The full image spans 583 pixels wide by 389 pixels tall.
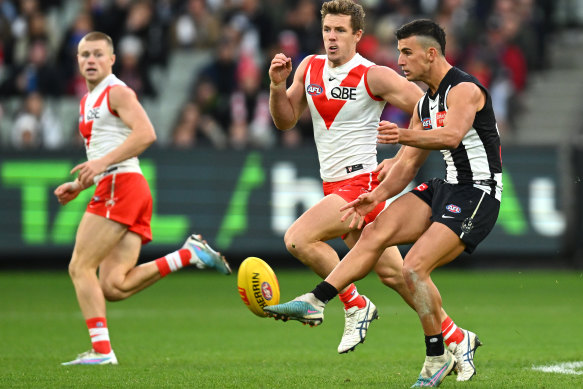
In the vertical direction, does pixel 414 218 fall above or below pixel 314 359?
above

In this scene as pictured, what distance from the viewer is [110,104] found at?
8.89 metres

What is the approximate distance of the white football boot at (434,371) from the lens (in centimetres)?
715

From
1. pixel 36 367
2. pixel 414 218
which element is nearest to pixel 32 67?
pixel 36 367

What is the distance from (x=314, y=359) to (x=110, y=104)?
2695 mm

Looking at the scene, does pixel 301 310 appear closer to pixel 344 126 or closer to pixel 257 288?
pixel 257 288

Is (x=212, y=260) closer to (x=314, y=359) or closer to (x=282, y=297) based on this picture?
(x=314, y=359)

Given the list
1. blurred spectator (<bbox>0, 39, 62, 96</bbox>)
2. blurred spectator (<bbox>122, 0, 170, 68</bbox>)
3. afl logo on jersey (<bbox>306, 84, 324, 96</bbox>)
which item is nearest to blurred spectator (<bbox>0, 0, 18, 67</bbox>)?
blurred spectator (<bbox>0, 39, 62, 96</bbox>)

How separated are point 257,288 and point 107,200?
1.96 meters

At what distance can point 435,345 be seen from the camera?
723 cm

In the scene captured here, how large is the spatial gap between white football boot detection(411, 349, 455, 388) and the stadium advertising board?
8969 millimetres

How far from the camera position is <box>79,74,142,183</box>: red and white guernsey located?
893cm

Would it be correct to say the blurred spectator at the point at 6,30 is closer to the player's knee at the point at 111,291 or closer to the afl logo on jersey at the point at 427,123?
the player's knee at the point at 111,291

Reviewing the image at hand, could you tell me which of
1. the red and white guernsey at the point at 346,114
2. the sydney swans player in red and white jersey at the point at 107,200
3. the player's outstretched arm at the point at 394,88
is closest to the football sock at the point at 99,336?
the sydney swans player in red and white jersey at the point at 107,200

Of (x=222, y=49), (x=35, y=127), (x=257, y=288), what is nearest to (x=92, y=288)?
(x=257, y=288)
